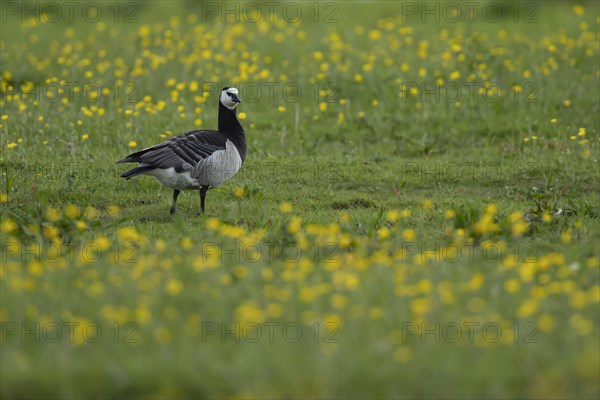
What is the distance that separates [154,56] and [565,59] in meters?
7.87

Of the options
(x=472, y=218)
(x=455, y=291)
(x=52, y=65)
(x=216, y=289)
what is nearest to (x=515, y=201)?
(x=472, y=218)

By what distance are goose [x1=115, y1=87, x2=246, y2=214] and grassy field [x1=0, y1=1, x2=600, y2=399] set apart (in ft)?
1.31

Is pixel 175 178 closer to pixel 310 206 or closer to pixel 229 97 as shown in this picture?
pixel 229 97

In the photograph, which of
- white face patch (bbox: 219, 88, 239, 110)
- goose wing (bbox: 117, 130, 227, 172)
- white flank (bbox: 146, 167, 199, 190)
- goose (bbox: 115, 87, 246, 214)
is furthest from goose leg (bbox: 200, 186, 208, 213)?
white face patch (bbox: 219, 88, 239, 110)

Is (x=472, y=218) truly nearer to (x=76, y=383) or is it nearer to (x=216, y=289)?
(x=216, y=289)

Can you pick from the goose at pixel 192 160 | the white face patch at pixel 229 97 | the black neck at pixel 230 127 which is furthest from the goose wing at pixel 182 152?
the white face patch at pixel 229 97

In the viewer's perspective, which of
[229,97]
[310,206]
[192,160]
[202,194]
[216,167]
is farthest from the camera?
[310,206]

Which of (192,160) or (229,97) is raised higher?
(229,97)

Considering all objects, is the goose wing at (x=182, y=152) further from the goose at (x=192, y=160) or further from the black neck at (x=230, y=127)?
the black neck at (x=230, y=127)

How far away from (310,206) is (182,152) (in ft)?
6.58

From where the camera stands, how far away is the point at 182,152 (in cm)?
982

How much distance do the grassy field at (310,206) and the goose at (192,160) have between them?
40 cm

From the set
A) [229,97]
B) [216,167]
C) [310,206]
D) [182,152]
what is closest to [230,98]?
[229,97]

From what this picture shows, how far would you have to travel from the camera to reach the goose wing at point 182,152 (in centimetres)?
962
